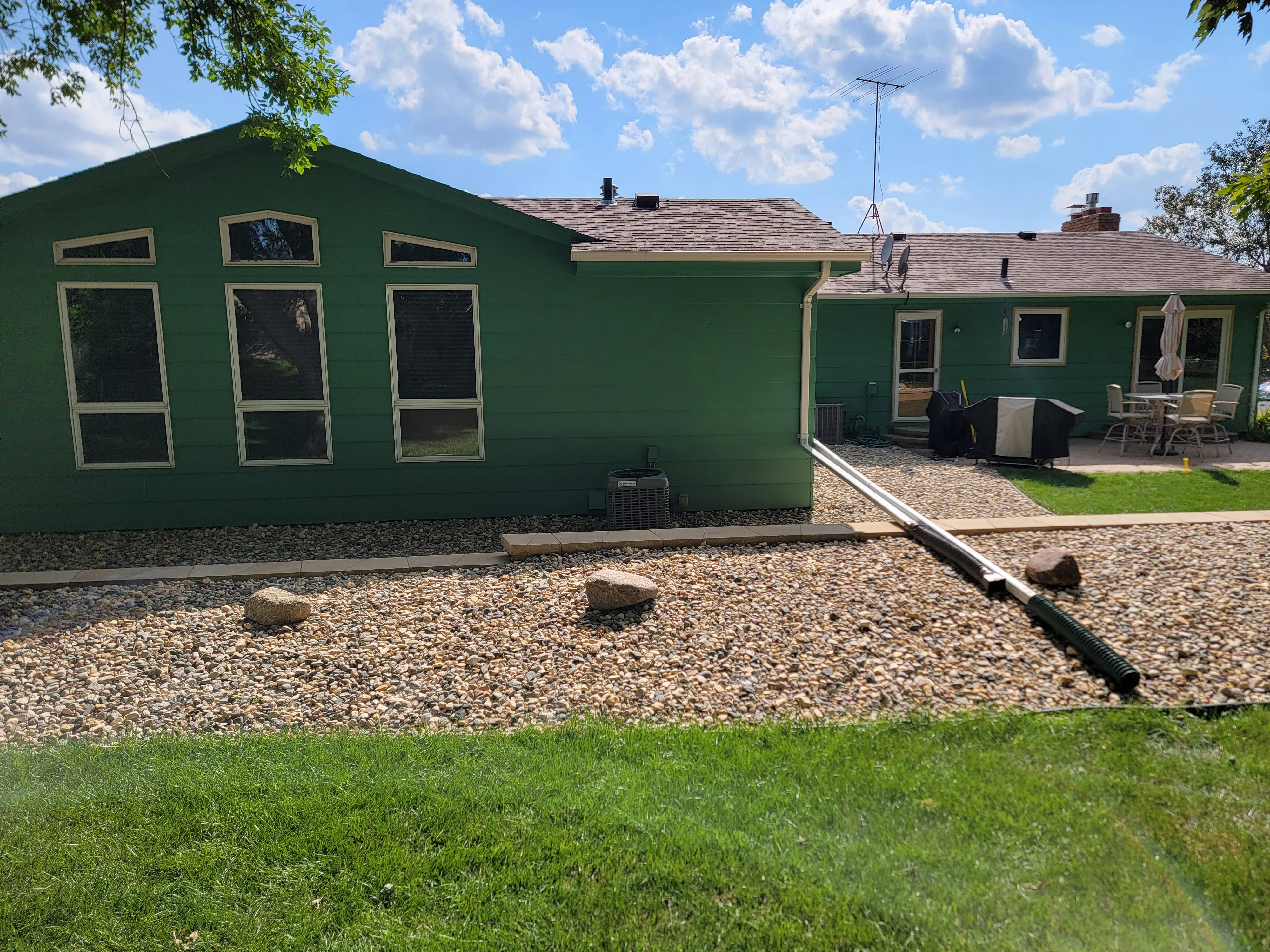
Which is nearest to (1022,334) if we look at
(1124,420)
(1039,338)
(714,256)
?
(1039,338)

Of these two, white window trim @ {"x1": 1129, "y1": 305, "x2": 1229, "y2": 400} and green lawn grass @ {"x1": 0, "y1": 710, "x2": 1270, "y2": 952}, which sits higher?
white window trim @ {"x1": 1129, "y1": 305, "x2": 1229, "y2": 400}

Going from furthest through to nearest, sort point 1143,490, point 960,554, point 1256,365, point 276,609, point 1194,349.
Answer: point 1194,349 → point 1256,365 → point 1143,490 → point 960,554 → point 276,609

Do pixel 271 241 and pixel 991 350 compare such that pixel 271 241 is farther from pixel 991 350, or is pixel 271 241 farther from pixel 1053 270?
pixel 1053 270

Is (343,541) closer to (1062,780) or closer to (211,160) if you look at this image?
(211,160)

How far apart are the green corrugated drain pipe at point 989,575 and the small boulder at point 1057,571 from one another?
4.4 inches

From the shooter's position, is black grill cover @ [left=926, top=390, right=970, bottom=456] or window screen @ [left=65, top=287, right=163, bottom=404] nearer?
window screen @ [left=65, top=287, right=163, bottom=404]

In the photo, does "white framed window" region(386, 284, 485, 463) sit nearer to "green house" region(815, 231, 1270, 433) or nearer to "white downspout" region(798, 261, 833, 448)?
"white downspout" region(798, 261, 833, 448)

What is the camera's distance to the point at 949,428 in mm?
11539

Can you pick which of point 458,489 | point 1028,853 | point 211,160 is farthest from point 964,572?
point 211,160

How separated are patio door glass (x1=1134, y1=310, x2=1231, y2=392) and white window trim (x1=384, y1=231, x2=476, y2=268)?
12.2 metres

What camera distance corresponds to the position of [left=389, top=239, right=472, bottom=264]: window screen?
741 cm

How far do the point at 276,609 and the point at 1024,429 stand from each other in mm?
9225

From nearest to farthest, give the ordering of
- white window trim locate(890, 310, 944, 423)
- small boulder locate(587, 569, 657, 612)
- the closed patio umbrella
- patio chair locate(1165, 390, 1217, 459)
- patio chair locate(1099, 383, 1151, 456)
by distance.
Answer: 1. small boulder locate(587, 569, 657, 612)
2. patio chair locate(1165, 390, 1217, 459)
3. the closed patio umbrella
4. patio chair locate(1099, 383, 1151, 456)
5. white window trim locate(890, 310, 944, 423)

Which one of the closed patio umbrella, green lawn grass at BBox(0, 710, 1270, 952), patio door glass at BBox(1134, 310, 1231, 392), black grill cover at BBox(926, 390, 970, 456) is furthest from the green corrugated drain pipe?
patio door glass at BBox(1134, 310, 1231, 392)
